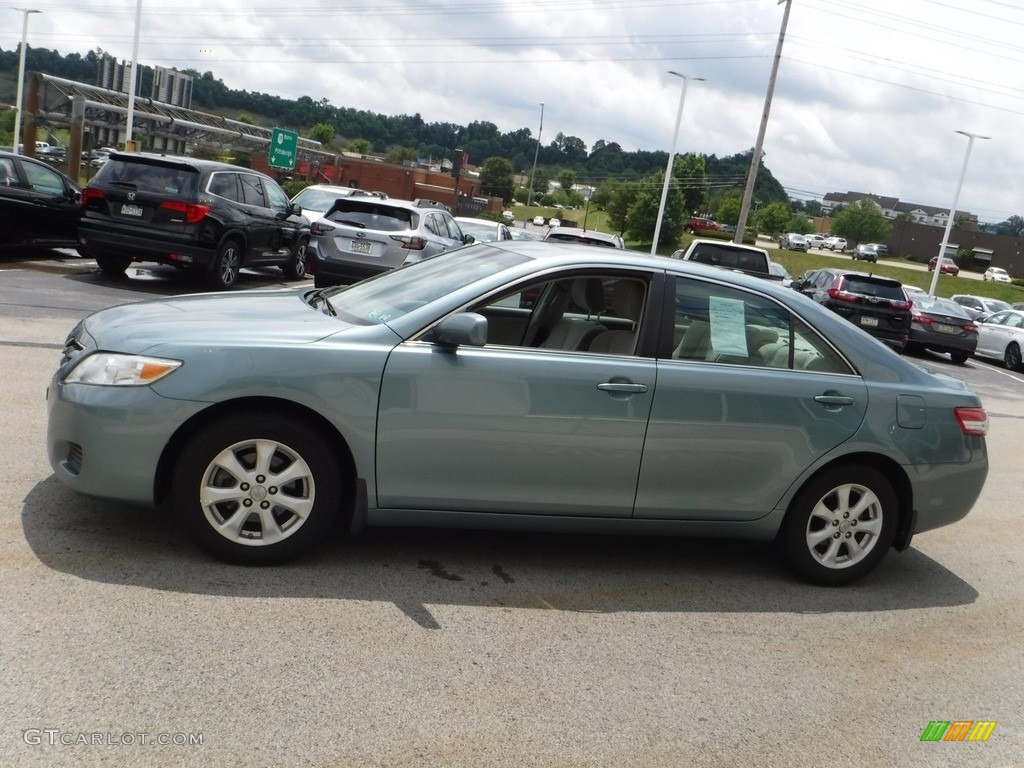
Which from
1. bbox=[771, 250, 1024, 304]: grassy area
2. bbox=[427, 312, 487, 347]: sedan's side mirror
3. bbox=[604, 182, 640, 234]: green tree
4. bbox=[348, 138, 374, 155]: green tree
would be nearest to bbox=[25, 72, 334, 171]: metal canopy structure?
bbox=[427, 312, 487, 347]: sedan's side mirror

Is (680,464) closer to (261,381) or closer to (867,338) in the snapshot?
(867,338)

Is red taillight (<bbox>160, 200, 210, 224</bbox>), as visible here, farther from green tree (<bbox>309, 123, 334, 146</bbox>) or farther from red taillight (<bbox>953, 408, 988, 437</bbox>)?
green tree (<bbox>309, 123, 334, 146</bbox>)

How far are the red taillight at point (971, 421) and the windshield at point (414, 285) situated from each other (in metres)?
2.52

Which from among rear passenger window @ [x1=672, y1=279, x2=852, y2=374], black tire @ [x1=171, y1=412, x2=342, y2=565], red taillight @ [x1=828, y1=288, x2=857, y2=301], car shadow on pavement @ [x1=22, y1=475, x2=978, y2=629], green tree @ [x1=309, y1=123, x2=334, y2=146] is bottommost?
car shadow on pavement @ [x1=22, y1=475, x2=978, y2=629]

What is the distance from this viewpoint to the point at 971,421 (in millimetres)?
5629

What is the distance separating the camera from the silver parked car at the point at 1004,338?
80.2 feet

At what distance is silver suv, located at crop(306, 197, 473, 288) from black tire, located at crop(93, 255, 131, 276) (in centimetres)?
268

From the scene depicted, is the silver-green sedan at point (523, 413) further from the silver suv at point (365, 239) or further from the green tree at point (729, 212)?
the green tree at point (729, 212)

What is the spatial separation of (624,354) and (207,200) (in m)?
10.7

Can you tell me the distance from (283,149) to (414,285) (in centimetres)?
3933

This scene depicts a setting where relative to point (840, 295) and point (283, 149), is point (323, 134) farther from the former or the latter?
point (840, 295)

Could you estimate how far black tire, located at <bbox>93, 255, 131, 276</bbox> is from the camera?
15000 millimetres

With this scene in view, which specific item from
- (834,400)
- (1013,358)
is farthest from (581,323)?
(1013,358)

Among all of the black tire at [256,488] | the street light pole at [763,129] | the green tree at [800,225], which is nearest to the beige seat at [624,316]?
the black tire at [256,488]
